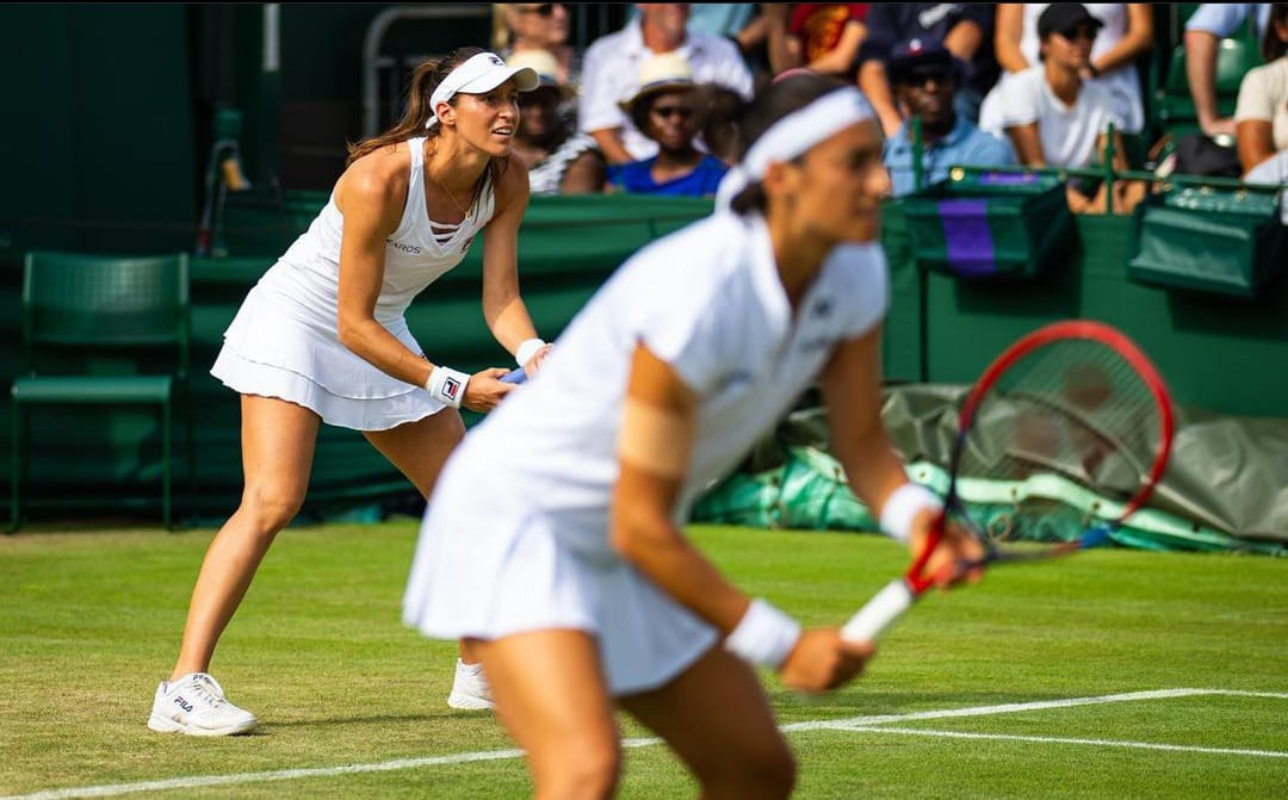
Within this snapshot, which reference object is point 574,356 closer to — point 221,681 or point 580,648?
point 580,648

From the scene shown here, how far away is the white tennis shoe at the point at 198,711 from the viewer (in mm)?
6016

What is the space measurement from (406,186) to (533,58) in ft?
24.5

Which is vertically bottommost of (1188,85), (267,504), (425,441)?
(267,504)

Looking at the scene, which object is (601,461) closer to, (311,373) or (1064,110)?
(311,373)

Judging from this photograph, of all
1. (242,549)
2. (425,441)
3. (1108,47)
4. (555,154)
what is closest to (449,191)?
(425,441)

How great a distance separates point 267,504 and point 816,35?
878 cm

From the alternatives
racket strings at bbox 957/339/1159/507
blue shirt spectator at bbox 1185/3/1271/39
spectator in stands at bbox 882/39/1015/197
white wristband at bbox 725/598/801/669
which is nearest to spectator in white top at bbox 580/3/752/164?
spectator in stands at bbox 882/39/1015/197

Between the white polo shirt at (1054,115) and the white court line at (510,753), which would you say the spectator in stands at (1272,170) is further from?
the white court line at (510,753)

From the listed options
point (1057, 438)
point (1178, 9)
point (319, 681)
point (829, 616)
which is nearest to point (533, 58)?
point (1178, 9)

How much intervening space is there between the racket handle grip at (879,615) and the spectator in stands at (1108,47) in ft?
31.2

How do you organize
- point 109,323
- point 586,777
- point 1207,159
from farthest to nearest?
point 1207,159, point 109,323, point 586,777

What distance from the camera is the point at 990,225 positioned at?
37.9ft

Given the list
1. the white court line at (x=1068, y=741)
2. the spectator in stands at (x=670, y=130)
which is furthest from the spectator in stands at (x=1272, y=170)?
the white court line at (x=1068, y=741)

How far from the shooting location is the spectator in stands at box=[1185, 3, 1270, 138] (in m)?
12.8
